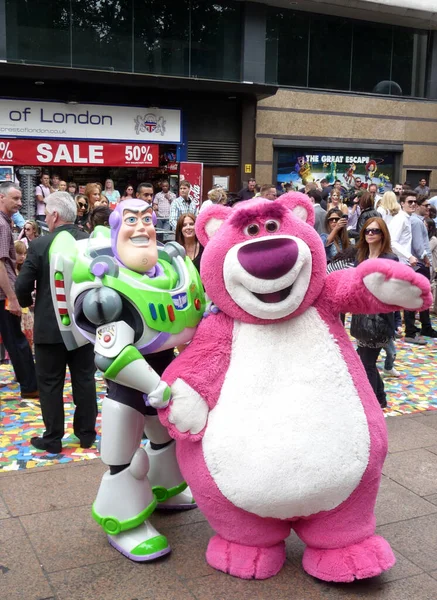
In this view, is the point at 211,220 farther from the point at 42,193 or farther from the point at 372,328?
the point at 42,193

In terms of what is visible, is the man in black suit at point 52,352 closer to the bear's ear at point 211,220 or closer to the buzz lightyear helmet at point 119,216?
the buzz lightyear helmet at point 119,216

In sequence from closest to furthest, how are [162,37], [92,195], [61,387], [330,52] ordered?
[61,387] → [92,195] → [162,37] → [330,52]

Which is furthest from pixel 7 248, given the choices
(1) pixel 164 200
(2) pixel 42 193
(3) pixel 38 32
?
(3) pixel 38 32

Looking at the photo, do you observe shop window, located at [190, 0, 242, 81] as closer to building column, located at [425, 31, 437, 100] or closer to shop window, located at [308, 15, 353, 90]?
shop window, located at [308, 15, 353, 90]

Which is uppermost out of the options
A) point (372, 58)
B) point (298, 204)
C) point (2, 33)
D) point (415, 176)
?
point (372, 58)

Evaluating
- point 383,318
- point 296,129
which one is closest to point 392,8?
point 296,129

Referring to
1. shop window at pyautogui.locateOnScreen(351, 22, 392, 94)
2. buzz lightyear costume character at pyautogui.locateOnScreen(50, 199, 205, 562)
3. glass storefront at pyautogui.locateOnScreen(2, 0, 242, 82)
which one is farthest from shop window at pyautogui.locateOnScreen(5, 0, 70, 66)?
buzz lightyear costume character at pyautogui.locateOnScreen(50, 199, 205, 562)

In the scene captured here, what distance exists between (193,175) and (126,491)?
14053mm

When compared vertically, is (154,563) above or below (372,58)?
below

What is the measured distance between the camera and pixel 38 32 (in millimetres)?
14711

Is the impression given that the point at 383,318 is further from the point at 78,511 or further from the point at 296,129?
the point at 296,129

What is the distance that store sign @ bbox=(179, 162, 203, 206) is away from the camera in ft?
54.9

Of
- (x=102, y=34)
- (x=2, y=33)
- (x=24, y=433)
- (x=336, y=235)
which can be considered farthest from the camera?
(x=102, y=34)

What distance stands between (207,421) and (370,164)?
58.9 ft
